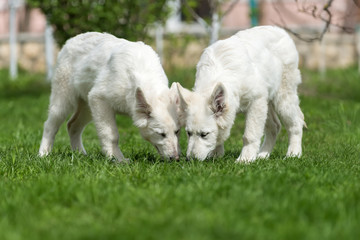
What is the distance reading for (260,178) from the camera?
4078 mm

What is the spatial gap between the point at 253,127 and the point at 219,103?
584 mm

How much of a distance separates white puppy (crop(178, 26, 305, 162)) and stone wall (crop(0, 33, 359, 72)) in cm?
808

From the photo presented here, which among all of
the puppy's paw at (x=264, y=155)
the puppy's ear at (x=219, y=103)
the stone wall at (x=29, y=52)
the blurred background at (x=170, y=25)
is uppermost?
the puppy's ear at (x=219, y=103)

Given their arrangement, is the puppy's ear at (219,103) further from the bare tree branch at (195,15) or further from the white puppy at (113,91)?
the bare tree branch at (195,15)

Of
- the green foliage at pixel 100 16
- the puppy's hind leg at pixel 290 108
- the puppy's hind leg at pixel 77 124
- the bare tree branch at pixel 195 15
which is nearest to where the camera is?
the puppy's hind leg at pixel 290 108

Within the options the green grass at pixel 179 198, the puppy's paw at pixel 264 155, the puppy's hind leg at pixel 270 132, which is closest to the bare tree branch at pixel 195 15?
the puppy's hind leg at pixel 270 132

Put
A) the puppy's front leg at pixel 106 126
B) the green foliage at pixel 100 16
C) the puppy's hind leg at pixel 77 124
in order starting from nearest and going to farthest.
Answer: the puppy's front leg at pixel 106 126
the puppy's hind leg at pixel 77 124
the green foliage at pixel 100 16

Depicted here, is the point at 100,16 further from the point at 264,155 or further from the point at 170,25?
the point at 264,155

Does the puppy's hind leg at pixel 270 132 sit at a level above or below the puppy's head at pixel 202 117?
below

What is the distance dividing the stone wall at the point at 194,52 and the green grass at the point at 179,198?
8.86 m

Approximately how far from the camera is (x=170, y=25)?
1612cm

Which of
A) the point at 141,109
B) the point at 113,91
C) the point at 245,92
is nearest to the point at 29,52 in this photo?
the point at 113,91

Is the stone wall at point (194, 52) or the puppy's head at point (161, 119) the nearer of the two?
the puppy's head at point (161, 119)

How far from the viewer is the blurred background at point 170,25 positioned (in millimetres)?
11055
